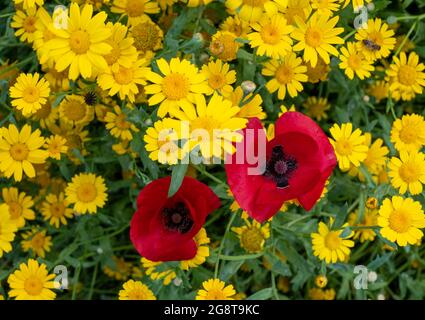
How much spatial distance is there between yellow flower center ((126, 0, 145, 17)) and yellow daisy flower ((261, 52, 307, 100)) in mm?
347

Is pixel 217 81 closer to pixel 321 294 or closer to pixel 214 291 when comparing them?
pixel 214 291

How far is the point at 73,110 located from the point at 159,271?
1.57 feet

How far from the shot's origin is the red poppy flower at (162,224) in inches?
47.0

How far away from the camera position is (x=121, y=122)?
4.68 feet

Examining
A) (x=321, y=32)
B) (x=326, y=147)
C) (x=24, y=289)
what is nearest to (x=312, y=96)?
(x=321, y=32)

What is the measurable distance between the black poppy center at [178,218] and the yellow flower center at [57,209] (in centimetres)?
45

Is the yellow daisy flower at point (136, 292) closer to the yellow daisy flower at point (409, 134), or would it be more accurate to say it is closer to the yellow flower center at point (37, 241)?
the yellow flower center at point (37, 241)

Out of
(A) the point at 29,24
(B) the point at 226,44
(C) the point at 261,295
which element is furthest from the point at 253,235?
(A) the point at 29,24

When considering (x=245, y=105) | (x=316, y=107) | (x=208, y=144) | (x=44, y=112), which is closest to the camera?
(x=208, y=144)

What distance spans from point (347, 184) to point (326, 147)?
1.62 feet

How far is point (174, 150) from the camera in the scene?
3.69 feet

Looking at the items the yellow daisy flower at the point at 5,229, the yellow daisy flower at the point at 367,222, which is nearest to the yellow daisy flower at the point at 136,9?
the yellow daisy flower at the point at 5,229

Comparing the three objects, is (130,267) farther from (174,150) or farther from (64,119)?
(174,150)
